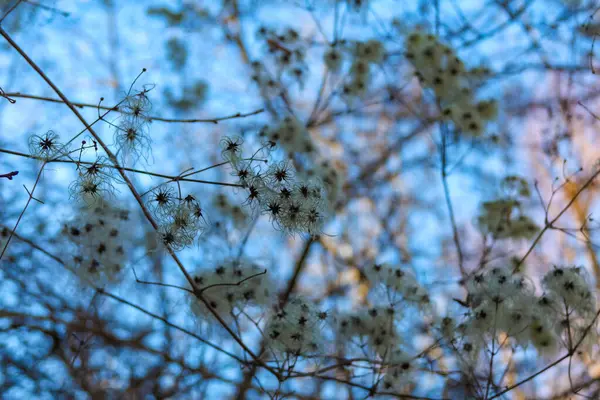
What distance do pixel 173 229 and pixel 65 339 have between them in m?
2.18

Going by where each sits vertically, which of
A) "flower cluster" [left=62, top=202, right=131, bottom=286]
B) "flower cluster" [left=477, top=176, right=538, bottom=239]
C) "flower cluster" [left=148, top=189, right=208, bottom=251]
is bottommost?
"flower cluster" [left=148, top=189, right=208, bottom=251]

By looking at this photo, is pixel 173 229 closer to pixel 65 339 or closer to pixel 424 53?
pixel 65 339

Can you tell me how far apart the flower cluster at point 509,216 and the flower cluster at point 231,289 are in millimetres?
1962

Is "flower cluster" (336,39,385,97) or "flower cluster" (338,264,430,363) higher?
"flower cluster" (336,39,385,97)

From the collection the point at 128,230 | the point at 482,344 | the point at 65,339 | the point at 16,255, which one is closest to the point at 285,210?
the point at 482,344

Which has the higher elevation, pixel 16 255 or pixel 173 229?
pixel 16 255

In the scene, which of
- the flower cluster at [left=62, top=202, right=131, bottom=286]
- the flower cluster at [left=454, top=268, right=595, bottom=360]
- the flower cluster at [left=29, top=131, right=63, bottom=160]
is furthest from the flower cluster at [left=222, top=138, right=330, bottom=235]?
the flower cluster at [left=62, top=202, right=131, bottom=286]

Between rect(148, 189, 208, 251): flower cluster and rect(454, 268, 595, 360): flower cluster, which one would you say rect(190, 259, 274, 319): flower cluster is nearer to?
rect(148, 189, 208, 251): flower cluster

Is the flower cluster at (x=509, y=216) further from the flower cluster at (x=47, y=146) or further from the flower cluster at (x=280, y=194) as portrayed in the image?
the flower cluster at (x=47, y=146)

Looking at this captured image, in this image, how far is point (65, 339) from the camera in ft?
13.9

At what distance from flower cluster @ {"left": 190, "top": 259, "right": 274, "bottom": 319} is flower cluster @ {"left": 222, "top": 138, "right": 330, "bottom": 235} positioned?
37.0 inches

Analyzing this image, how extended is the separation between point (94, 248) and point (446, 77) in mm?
3007

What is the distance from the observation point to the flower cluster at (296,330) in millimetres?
3314

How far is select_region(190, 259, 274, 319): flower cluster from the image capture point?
3504mm
